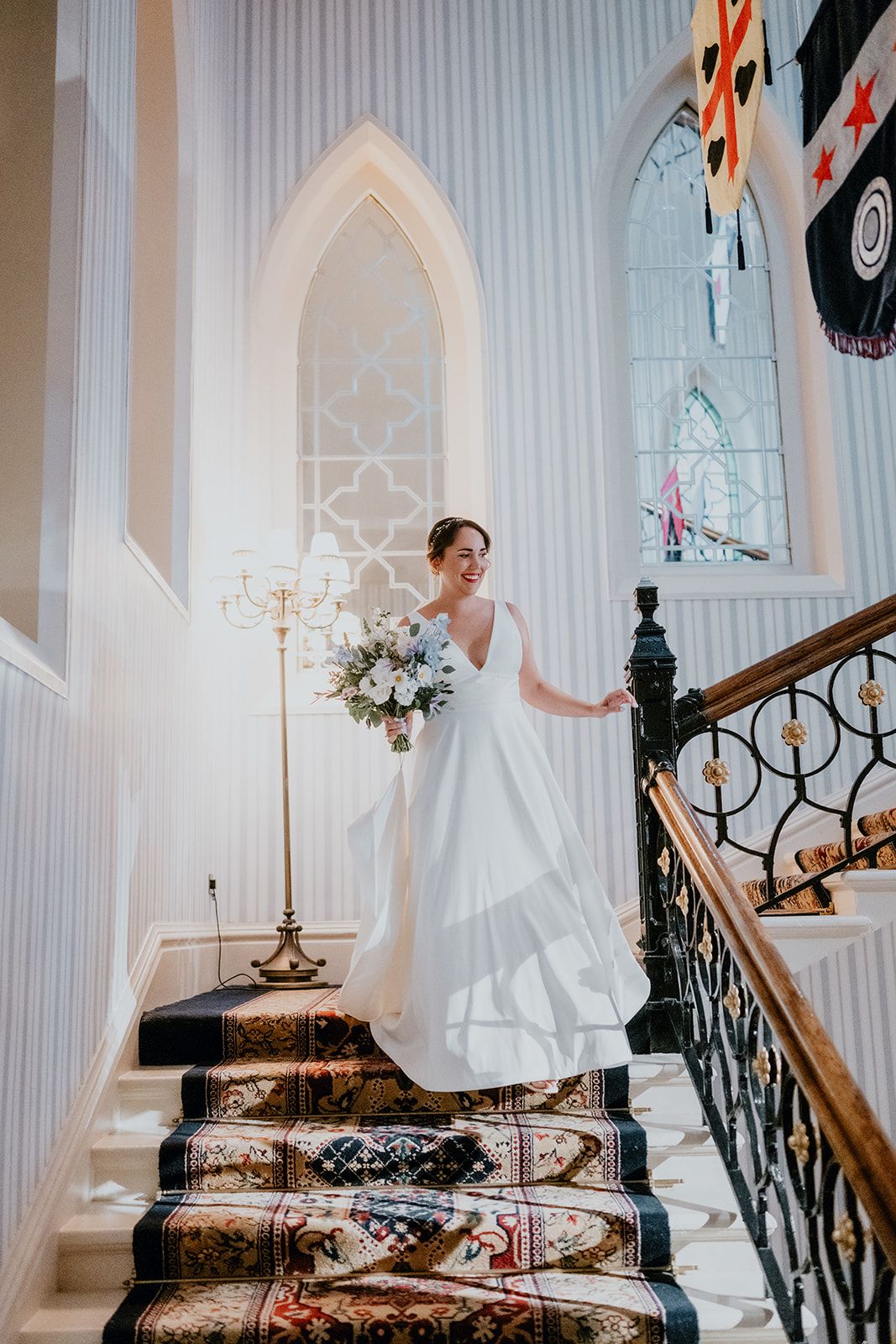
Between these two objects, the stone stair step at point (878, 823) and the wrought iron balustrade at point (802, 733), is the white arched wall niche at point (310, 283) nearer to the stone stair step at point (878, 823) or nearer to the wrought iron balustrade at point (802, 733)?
the wrought iron balustrade at point (802, 733)

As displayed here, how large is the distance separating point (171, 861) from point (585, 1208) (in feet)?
7.88

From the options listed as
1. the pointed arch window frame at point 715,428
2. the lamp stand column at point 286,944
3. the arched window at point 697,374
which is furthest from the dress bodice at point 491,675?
the pointed arch window frame at point 715,428

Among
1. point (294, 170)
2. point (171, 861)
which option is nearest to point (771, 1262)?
point (171, 861)

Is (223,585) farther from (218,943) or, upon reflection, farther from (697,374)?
(697,374)

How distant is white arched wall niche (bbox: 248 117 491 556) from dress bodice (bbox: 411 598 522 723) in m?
2.16

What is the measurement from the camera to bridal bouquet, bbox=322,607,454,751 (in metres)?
4.02

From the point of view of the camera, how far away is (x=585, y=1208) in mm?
3262

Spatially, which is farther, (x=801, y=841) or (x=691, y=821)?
(x=801, y=841)

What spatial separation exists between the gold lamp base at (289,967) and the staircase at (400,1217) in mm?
1287

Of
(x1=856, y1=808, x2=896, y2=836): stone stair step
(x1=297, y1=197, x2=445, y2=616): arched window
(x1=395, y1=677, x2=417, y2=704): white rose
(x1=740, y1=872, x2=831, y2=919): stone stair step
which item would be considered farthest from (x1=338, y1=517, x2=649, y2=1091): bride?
(x1=297, y1=197, x2=445, y2=616): arched window

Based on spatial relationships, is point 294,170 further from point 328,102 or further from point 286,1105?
point 286,1105

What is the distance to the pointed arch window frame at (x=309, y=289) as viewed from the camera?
21.3 ft

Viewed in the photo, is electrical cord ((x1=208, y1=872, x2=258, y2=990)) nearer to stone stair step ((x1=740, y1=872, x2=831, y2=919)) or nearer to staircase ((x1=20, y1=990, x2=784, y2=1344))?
staircase ((x1=20, y1=990, x2=784, y2=1344))

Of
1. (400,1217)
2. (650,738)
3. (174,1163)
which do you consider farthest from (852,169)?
(174,1163)
